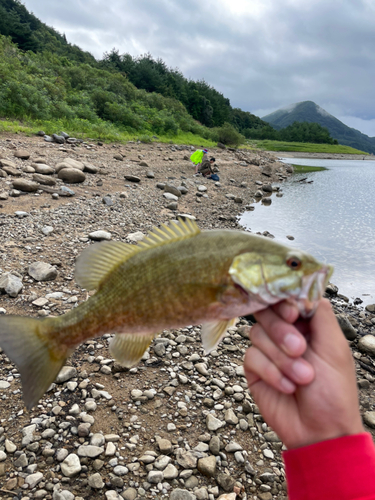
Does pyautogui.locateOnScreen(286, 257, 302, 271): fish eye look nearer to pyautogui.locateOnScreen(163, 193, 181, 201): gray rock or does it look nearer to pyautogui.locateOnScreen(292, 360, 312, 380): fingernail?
pyautogui.locateOnScreen(292, 360, 312, 380): fingernail

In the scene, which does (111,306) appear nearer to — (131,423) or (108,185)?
(131,423)

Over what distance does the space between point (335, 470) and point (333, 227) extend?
1389 cm

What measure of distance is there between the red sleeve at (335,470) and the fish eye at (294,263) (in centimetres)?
84

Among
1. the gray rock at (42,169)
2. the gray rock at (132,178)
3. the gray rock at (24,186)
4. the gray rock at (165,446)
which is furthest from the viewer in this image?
the gray rock at (132,178)

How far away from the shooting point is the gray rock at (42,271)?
5191mm

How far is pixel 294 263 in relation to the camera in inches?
62.3

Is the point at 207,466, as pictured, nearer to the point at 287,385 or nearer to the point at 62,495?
the point at 62,495

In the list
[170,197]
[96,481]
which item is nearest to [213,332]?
[96,481]

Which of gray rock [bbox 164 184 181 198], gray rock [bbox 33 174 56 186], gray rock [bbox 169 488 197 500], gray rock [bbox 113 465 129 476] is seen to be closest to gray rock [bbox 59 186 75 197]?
gray rock [bbox 33 174 56 186]

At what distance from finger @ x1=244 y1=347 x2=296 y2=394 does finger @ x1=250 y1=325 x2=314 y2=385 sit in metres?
0.02

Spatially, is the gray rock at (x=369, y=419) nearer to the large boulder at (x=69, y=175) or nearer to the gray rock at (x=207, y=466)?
the gray rock at (x=207, y=466)

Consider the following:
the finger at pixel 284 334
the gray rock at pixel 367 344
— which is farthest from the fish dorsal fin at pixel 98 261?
the gray rock at pixel 367 344

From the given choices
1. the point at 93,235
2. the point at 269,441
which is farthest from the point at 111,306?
the point at 93,235

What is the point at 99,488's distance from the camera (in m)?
2.62
